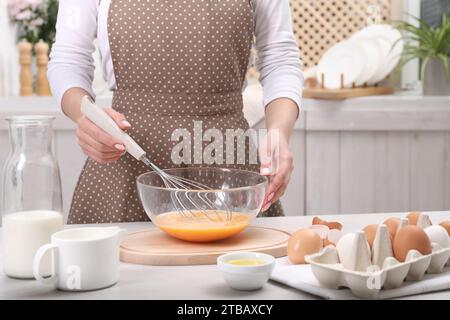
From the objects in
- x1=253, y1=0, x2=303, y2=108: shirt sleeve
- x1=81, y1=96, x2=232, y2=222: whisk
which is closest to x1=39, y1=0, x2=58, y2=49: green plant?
x1=253, y1=0, x2=303, y2=108: shirt sleeve

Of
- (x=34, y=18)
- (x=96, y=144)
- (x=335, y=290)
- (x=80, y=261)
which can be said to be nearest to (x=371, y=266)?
(x=335, y=290)

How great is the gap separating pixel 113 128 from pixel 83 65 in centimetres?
45

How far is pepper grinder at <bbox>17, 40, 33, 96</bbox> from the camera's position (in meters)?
3.10

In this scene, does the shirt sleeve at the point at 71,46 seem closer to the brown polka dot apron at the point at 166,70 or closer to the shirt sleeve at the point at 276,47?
the brown polka dot apron at the point at 166,70

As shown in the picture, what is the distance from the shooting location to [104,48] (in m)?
1.76

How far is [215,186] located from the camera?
1436 millimetres

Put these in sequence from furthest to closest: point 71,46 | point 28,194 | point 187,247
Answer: point 71,46
point 187,247
point 28,194

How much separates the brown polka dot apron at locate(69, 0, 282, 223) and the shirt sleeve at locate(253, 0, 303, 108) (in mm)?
49

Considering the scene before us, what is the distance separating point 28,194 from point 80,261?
0.57ft

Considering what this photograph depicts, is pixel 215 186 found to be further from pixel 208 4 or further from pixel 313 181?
pixel 313 181

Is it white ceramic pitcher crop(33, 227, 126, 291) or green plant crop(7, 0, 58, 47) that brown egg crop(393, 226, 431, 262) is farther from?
green plant crop(7, 0, 58, 47)

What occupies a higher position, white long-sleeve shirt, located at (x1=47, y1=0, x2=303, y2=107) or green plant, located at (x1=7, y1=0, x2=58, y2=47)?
green plant, located at (x1=7, y1=0, x2=58, y2=47)

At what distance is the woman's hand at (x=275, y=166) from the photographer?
4.65 feet

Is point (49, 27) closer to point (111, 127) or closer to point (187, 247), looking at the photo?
point (111, 127)
